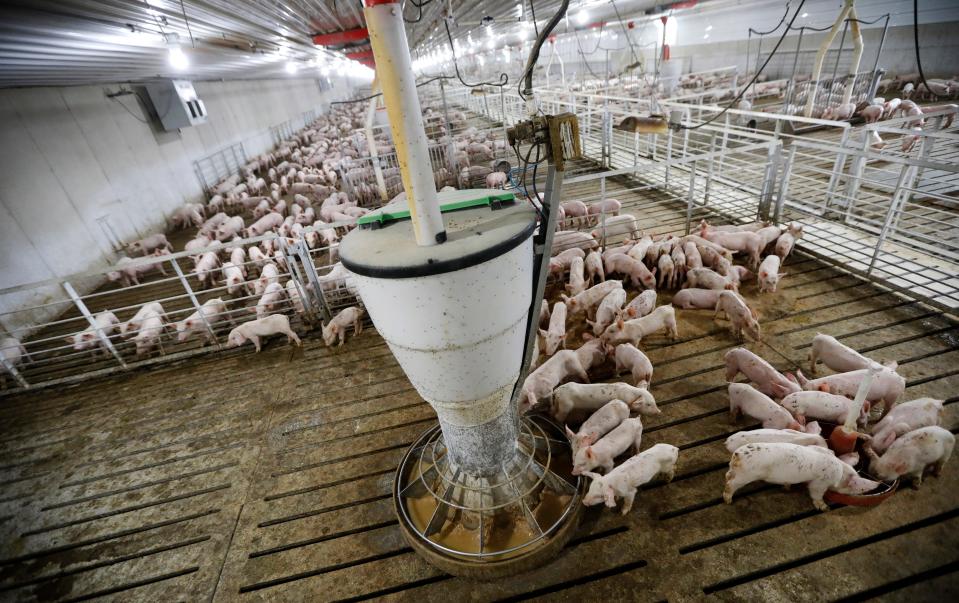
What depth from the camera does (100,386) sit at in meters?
5.46

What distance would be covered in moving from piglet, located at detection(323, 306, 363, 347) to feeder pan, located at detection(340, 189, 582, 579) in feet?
7.80

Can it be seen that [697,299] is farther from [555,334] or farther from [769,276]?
[555,334]

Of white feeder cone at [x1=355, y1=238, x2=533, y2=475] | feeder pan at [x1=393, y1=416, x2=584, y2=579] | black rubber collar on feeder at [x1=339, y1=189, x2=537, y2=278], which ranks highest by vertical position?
black rubber collar on feeder at [x1=339, y1=189, x2=537, y2=278]

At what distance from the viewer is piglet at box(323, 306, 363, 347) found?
215 inches

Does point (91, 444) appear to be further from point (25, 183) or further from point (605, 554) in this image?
point (25, 183)

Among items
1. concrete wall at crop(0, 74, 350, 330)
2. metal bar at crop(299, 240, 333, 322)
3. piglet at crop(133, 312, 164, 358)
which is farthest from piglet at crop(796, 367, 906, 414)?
concrete wall at crop(0, 74, 350, 330)

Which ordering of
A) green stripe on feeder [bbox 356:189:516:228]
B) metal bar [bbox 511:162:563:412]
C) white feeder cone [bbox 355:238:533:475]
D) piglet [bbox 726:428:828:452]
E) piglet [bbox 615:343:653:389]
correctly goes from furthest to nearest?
piglet [bbox 615:343:653:389]
piglet [bbox 726:428:828:452]
green stripe on feeder [bbox 356:189:516:228]
metal bar [bbox 511:162:563:412]
white feeder cone [bbox 355:238:533:475]

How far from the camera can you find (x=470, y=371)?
220 cm

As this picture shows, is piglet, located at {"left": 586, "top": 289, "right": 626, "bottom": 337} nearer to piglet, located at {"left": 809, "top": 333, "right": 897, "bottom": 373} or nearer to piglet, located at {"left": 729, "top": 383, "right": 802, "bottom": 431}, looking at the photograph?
piglet, located at {"left": 729, "top": 383, "right": 802, "bottom": 431}

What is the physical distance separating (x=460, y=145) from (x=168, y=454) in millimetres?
11661

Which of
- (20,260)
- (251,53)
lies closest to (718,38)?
(251,53)

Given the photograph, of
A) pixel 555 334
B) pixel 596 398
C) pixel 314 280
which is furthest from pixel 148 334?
pixel 596 398

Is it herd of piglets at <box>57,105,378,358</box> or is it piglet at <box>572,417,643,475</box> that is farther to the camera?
herd of piglets at <box>57,105,378,358</box>

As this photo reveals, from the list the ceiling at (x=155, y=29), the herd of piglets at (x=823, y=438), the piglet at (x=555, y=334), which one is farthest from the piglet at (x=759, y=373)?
the ceiling at (x=155, y=29)
